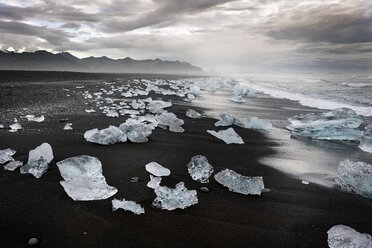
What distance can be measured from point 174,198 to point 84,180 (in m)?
0.96

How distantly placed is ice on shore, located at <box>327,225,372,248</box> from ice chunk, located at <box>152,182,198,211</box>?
1133 mm

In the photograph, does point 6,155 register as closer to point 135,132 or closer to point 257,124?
point 135,132

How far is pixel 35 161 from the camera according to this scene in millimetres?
2943

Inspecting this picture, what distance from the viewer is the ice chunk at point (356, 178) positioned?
2807mm

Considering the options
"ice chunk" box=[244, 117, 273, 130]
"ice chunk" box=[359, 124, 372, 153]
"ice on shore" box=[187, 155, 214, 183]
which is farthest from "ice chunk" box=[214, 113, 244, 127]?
"ice on shore" box=[187, 155, 214, 183]

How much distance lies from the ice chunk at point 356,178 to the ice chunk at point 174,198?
183 centimetres

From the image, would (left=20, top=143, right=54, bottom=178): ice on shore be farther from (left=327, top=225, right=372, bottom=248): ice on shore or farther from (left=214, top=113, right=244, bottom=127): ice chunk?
(left=214, top=113, right=244, bottom=127): ice chunk

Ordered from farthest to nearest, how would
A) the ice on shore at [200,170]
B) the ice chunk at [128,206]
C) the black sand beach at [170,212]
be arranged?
1. the ice on shore at [200,170]
2. the ice chunk at [128,206]
3. the black sand beach at [170,212]

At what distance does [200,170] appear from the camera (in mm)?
3062

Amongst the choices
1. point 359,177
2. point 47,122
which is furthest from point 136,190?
point 47,122

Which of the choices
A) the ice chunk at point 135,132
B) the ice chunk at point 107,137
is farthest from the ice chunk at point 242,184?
the ice chunk at point 107,137

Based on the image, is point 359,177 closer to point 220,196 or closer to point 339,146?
point 220,196

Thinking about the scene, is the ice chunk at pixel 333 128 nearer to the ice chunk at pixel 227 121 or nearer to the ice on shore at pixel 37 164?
the ice chunk at pixel 227 121

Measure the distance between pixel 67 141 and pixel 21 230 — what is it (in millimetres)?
2449
